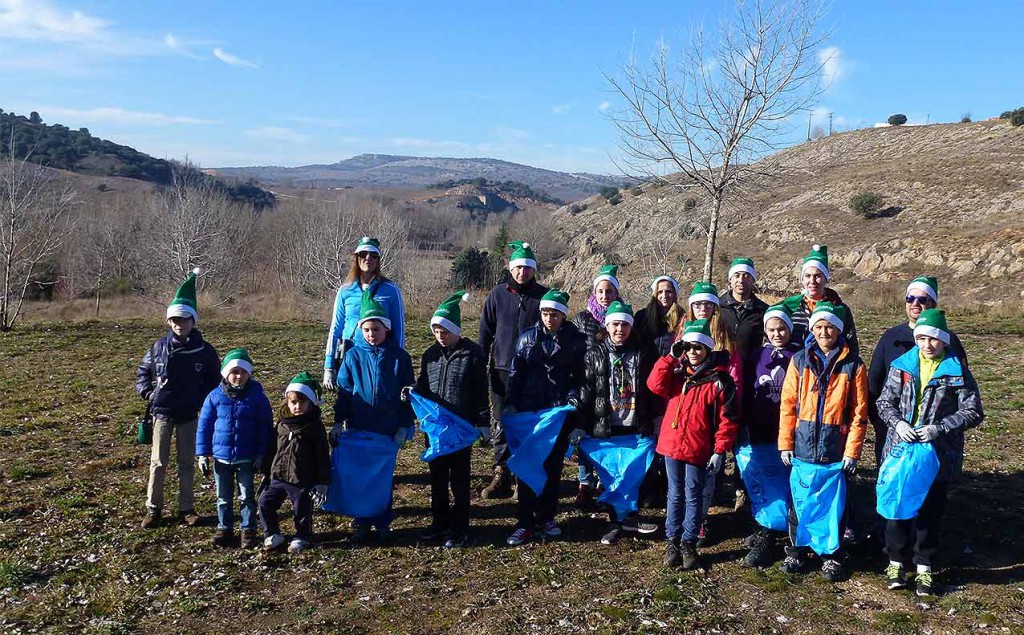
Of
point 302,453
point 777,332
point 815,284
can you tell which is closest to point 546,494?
point 302,453

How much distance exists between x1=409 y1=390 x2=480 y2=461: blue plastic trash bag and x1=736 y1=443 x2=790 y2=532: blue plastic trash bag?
2.34 m

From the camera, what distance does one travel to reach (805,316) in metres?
5.89

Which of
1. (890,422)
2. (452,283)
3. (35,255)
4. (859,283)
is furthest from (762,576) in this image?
(452,283)

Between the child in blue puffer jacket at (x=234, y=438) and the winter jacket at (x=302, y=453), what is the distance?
0.20 metres

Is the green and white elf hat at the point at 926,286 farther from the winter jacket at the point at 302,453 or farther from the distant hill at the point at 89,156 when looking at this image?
the distant hill at the point at 89,156

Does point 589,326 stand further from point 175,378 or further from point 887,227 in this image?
point 887,227

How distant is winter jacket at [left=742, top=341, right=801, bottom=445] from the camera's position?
5.49 m

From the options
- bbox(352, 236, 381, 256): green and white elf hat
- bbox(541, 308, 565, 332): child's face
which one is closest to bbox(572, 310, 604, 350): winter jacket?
bbox(541, 308, 565, 332): child's face

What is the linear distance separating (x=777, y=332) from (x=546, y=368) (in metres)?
1.95

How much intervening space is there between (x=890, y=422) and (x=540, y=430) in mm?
2746

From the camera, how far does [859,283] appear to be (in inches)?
1240

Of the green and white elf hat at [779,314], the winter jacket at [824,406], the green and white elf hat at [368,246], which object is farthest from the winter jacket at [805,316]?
the green and white elf hat at [368,246]

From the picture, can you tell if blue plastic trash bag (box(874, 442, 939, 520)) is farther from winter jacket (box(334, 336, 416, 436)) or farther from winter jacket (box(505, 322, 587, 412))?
winter jacket (box(334, 336, 416, 436))

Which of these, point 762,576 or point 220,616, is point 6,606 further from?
point 762,576
